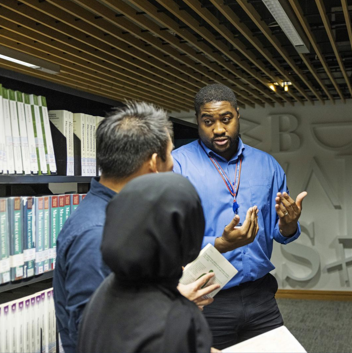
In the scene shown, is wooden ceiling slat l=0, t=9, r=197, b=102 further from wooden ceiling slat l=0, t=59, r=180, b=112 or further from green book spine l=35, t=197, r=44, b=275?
green book spine l=35, t=197, r=44, b=275

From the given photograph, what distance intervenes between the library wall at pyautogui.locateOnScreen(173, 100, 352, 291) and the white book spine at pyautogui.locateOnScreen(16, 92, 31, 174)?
558 centimetres

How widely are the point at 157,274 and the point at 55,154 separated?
1590 millimetres

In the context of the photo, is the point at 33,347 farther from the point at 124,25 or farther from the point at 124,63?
the point at 124,63

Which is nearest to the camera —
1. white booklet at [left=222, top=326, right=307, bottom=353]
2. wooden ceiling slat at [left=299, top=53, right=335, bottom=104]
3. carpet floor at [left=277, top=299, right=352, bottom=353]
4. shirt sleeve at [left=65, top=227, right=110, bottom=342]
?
shirt sleeve at [left=65, top=227, right=110, bottom=342]

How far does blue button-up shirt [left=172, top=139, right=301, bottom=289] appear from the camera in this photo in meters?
2.23

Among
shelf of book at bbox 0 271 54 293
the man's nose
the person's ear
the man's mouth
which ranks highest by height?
the man's nose

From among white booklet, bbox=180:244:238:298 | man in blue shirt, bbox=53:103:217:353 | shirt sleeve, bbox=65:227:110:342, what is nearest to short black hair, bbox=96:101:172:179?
man in blue shirt, bbox=53:103:217:353

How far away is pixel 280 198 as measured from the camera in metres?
2.16

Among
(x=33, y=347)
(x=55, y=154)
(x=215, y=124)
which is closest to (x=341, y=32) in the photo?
(x=215, y=124)

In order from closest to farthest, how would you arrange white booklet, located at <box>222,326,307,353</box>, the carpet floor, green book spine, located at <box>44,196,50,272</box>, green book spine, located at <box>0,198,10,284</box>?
white booklet, located at <box>222,326,307,353</box>
green book spine, located at <box>0,198,10,284</box>
green book spine, located at <box>44,196,50,272</box>
the carpet floor

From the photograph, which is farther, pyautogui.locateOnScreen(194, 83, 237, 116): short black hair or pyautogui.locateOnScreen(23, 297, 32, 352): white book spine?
pyautogui.locateOnScreen(194, 83, 237, 116): short black hair

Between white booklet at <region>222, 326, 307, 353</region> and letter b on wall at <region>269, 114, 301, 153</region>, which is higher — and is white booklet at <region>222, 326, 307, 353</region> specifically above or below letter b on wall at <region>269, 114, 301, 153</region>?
below

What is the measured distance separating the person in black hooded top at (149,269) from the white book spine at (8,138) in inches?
47.8

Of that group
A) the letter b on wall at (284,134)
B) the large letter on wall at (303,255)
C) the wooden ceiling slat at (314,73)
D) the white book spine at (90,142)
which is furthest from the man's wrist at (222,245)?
the letter b on wall at (284,134)
